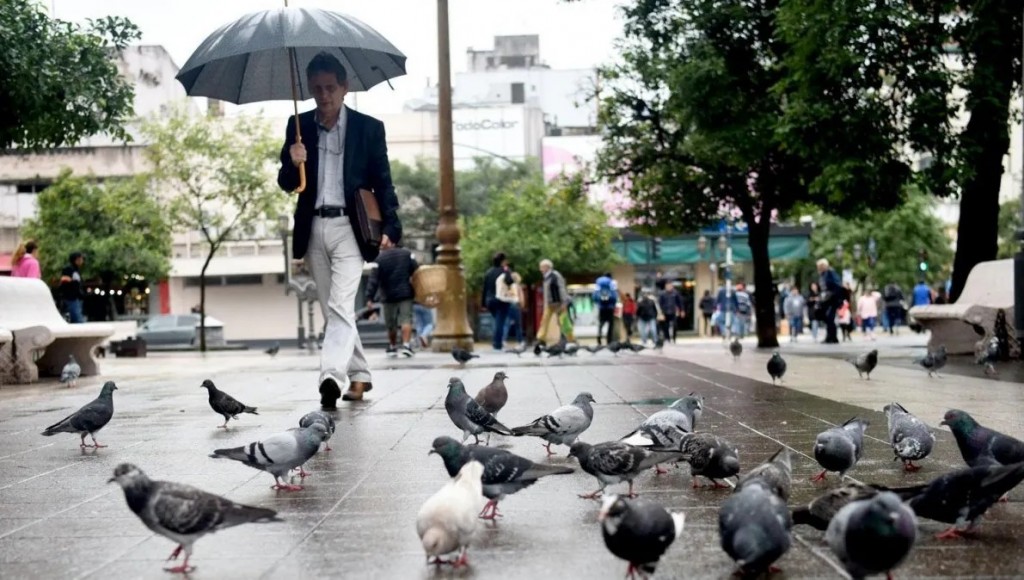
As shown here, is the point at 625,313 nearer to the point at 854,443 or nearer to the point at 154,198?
the point at 154,198

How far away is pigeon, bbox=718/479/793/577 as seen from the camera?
3.62 meters

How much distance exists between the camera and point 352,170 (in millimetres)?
9328

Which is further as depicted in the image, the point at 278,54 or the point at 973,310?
the point at 973,310

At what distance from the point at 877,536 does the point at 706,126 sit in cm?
1872

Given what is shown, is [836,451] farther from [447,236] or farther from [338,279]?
[447,236]

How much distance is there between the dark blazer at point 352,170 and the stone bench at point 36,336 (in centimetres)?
656

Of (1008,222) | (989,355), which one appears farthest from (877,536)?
(1008,222)

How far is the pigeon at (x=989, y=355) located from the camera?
44.4 ft

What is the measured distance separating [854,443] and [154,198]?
39.2 meters

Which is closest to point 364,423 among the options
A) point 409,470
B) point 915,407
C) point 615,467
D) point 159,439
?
point 159,439

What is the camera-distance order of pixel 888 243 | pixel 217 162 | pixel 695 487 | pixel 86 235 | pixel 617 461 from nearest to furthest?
pixel 617 461 < pixel 695 487 < pixel 217 162 < pixel 86 235 < pixel 888 243

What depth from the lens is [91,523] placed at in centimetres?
477

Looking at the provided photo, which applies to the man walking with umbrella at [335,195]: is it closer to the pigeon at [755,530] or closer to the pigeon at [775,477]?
the pigeon at [775,477]

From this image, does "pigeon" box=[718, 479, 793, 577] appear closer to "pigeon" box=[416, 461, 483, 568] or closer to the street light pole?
"pigeon" box=[416, 461, 483, 568]
